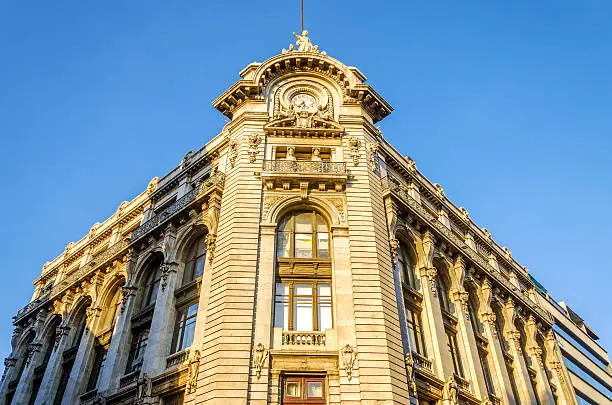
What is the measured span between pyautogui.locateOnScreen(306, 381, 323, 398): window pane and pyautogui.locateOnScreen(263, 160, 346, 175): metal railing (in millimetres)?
10635

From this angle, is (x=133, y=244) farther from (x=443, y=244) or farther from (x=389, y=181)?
(x=443, y=244)

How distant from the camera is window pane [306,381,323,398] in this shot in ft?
62.1

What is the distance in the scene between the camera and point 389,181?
28.5m

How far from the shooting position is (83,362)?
28.6 meters

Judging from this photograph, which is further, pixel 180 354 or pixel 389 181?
pixel 389 181

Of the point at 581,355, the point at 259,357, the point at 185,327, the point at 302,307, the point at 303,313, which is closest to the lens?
the point at 259,357

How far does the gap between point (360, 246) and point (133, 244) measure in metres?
15.6

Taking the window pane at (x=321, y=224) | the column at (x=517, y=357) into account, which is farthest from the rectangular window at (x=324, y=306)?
the column at (x=517, y=357)

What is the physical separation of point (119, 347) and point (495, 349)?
2254 centimetres

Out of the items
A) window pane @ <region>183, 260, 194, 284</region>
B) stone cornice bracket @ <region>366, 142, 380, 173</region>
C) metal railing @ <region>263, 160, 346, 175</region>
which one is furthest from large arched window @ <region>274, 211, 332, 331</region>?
window pane @ <region>183, 260, 194, 284</region>

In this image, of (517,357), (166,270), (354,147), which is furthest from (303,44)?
(517,357)

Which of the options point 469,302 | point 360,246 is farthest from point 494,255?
point 360,246

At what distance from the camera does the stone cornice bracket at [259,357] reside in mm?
18938

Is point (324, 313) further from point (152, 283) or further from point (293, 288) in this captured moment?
point (152, 283)
